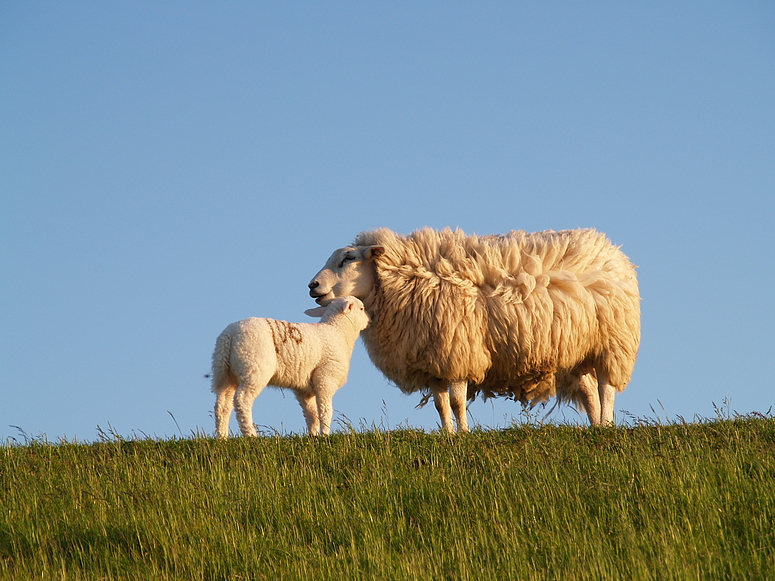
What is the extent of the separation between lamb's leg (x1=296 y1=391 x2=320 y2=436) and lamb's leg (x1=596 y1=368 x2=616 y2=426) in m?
3.70

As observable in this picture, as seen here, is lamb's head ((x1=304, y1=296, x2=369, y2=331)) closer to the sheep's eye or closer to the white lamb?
the white lamb

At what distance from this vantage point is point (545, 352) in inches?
394

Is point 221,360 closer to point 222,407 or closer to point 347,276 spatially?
point 222,407

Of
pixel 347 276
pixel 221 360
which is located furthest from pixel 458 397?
pixel 221 360

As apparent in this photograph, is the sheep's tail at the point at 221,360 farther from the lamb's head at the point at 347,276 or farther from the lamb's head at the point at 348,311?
the lamb's head at the point at 347,276

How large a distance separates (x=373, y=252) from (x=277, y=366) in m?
2.81

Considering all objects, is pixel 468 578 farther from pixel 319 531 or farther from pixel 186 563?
pixel 186 563

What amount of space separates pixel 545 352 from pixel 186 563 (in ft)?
18.2

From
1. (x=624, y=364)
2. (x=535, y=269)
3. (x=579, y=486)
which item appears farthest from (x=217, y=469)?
(x=624, y=364)

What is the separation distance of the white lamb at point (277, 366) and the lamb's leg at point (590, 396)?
3.62m

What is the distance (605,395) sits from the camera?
10625 millimetres

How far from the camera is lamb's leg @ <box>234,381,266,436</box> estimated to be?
26.4 ft

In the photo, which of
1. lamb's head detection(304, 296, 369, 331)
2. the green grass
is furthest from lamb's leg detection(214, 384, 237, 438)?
lamb's head detection(304, 296, 369, 331)

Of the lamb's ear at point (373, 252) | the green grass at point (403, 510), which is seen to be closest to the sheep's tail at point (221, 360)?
the green grass at point (403, 510)
